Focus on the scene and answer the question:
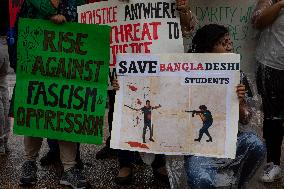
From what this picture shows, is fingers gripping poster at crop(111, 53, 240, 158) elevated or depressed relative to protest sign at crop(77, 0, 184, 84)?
depressed

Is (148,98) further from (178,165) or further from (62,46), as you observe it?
(62,46)

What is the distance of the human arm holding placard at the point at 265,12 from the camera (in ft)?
13.5

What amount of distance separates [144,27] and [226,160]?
1.06 meters

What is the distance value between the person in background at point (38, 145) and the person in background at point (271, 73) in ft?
4.61

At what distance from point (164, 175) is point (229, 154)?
100cm

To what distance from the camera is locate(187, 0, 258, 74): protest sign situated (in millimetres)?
4340

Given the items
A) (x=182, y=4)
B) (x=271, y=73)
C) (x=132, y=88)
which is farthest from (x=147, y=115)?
(x=271, y=73)

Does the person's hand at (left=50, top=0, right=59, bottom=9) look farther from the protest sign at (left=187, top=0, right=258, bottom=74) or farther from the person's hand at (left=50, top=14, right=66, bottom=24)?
the protest sign at (left=187, top=0, right=258, bottom=74)

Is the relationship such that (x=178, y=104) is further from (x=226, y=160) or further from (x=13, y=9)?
(x=13, y=9)

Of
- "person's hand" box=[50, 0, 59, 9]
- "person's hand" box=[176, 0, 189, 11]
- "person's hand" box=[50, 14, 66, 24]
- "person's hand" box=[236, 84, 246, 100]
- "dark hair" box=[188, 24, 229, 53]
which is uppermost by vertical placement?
"person's hand" box=[50, 0, 59, 9]

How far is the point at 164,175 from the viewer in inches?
170

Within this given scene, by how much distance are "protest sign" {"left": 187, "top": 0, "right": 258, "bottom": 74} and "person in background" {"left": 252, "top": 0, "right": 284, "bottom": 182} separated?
2.9 inches

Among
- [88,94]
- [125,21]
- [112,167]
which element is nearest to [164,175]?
[112,167]

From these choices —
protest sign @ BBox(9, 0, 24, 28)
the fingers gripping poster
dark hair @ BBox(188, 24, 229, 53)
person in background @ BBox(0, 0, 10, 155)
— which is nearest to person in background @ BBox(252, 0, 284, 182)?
dark hair @ BBox(188, 24, 229, 53)
